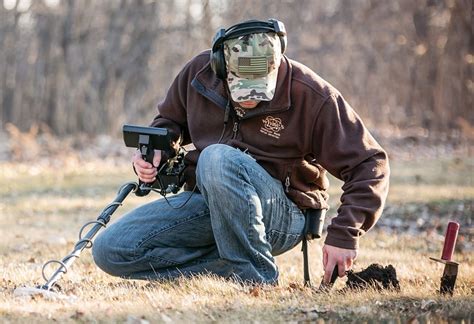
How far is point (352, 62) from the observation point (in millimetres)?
17594

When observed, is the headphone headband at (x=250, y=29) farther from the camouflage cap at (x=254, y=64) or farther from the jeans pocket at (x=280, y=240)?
the jeans pocket at (x=280, y=240)

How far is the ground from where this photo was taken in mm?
3119

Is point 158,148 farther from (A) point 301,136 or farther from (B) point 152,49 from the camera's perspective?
(B) point 152,49

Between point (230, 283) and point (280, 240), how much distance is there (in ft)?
1.26

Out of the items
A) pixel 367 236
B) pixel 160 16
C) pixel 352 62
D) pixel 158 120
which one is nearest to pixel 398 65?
A: pixel 352 62

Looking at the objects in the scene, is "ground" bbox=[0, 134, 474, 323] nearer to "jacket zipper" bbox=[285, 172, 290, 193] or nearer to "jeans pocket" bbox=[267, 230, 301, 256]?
"jeans pocket" bbox=[267, 230, 301, 256]

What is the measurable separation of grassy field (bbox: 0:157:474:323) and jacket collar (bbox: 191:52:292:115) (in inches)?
33.3

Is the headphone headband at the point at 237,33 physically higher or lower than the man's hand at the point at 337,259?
higher

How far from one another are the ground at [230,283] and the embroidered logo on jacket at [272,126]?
724mm

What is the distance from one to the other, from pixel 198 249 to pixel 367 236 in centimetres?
251

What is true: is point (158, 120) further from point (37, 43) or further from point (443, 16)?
point (443, 16)

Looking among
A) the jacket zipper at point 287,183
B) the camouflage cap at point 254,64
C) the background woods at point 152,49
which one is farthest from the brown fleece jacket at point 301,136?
the background woods at point 152,49

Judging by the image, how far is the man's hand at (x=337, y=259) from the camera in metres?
3.45

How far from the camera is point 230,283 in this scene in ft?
11.7
